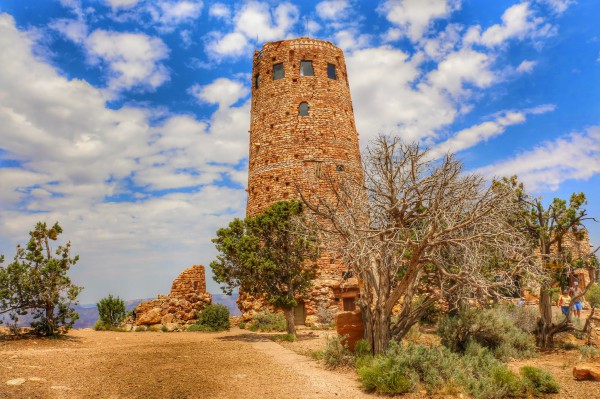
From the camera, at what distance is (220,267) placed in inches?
693

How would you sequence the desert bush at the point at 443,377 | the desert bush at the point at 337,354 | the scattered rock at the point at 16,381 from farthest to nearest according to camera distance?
the desert bush at the point at 337,354, the desert bush at the point at 443,377, the scattered rock at the point at 16,381

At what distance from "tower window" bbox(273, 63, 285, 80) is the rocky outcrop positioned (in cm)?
1213

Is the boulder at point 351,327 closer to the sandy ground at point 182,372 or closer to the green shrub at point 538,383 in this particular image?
the sandy ground at point 182,372

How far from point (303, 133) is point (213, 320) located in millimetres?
11041

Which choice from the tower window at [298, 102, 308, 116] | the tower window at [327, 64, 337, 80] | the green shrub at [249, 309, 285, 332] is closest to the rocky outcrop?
the green shrub at [249, 309, 285, 332]

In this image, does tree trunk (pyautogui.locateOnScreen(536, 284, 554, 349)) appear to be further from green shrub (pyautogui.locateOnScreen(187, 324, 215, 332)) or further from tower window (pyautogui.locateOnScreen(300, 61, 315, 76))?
tower window (pyautogui.locateOnScreen(300, 61, 315, 76))

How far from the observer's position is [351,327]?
38.6 ft

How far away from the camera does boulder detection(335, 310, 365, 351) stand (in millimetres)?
11688

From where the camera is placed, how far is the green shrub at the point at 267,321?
2028 centimetres

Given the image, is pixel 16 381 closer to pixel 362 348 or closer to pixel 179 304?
pixel 362 348

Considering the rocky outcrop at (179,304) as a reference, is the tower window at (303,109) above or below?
above

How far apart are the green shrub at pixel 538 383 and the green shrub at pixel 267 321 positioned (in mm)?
13091

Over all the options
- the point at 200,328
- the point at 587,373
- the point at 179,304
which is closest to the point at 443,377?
the point at 587,373

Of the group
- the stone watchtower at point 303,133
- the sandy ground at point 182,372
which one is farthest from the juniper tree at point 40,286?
the stone watchtower at point 303,133
